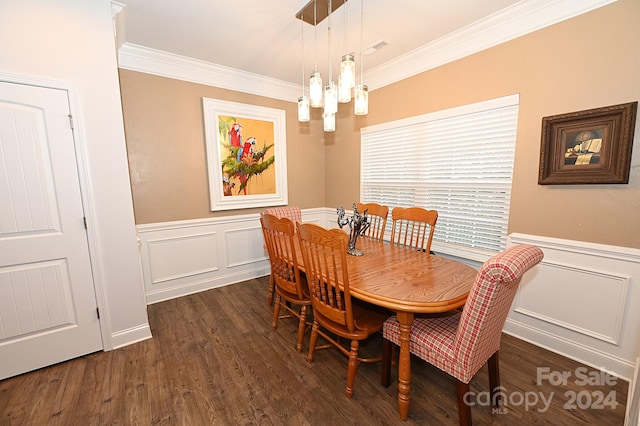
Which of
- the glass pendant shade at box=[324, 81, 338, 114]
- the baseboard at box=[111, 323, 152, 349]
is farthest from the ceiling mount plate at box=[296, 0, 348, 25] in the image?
the baseboard at box=[111, 323, 152, 349]

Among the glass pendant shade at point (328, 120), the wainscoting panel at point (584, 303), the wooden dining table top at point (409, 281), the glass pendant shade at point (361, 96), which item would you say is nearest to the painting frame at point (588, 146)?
the wainscoting panel at point (584, 303)

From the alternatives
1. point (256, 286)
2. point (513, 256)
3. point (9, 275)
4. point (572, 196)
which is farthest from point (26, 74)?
point (572, 196)

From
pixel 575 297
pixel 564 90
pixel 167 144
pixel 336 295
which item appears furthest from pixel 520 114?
pixel 167 144

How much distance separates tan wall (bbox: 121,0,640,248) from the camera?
1.76 meters

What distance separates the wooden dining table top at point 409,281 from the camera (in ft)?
4.48

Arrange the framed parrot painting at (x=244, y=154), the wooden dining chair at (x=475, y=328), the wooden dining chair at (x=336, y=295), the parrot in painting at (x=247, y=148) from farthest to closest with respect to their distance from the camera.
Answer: the parrot in painting at (x=247, y=148) → the framed parrot painting at (x=244, y=154) → the wooden dining chair at (x=336, y=295) → the wooden dining chair at (x=475, y=328)

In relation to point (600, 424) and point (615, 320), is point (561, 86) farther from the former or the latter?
point (600, 424)

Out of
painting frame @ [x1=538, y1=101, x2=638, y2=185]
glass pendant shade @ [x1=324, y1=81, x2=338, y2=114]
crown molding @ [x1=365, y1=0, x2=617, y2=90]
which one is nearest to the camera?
painting frame @ [x1=538, y1=101, x2=638, y2=185]

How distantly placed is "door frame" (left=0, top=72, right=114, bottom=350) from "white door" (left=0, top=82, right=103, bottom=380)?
0.10 feet

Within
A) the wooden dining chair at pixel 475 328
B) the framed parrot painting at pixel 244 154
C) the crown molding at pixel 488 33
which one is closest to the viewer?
the wooden dining chair at pixel 475 328

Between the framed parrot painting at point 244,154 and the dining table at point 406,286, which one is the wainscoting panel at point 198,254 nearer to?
the framed parrot painting at point 244,154

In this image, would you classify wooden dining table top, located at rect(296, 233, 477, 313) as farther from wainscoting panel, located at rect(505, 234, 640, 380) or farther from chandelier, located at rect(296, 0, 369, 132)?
chandelier, located at rect(296, 0, 369, 132)

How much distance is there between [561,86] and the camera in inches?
77.6

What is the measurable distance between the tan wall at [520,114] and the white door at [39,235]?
884mm
